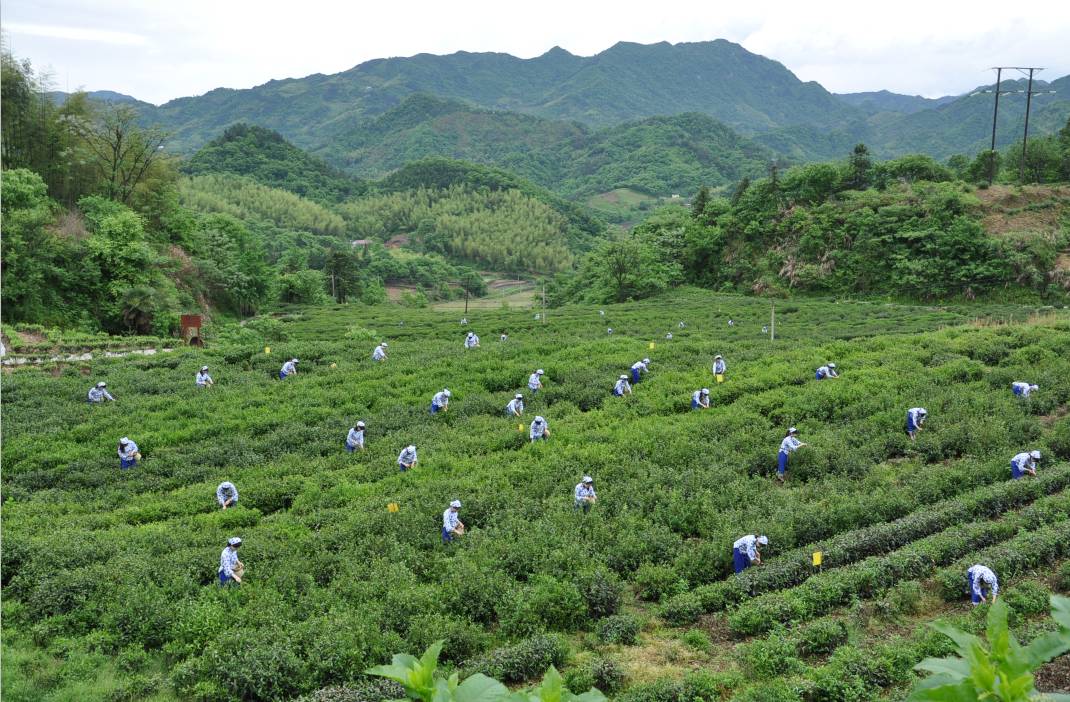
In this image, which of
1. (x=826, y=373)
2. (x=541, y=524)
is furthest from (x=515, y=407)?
(x=826, y=373)

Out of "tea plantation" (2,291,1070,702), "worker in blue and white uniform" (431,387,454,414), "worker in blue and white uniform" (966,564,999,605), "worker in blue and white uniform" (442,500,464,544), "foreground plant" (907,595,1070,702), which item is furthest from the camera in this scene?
"worker in blue and white uniform" (431,387,454,414)

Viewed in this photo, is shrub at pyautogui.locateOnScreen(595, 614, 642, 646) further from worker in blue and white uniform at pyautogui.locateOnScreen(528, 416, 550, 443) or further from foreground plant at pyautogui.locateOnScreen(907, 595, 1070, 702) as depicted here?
foreground plant at pyautogui.locateOnScreen(907, 595, 1070, 702)

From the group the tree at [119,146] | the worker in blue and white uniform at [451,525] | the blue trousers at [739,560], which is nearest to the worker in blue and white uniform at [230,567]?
the worker in blue and white uniform at [451,525]

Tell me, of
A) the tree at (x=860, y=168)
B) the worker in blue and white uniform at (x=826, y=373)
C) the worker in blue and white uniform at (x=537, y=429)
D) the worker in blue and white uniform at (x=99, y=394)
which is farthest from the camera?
the tree at (x=860, y=168)

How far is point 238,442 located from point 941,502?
17264mm

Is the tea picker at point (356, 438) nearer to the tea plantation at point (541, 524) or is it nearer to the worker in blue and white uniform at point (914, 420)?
the tea plantation at point (541, 524)

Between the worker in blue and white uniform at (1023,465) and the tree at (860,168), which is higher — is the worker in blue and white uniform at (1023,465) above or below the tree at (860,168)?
below

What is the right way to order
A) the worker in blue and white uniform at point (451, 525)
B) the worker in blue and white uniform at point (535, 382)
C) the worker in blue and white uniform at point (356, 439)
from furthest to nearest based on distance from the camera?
the worker in blue and white uniform at point (535, 382) → the worker in blue and white uniform at point (356, 439) → the worker in blue and white uniform at point (451, 525)

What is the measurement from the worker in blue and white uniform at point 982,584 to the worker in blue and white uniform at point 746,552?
3.12 m

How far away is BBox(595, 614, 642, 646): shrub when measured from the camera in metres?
10.4

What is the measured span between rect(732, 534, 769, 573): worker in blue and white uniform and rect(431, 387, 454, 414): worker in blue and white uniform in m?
11.4

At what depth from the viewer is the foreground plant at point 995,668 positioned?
6.99 ft

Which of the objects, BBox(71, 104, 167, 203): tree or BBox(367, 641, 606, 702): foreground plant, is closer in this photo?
BBox(367, 641, 606, 702): foreground plant

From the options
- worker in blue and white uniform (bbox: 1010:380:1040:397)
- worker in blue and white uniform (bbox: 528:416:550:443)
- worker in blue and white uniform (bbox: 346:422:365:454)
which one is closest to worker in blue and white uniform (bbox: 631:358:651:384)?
worker in blue and white uniform (bbox: 528:416:550:443)
